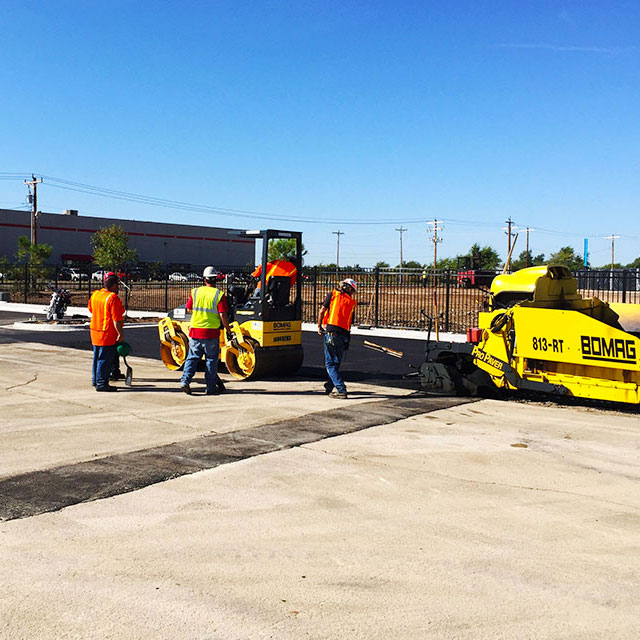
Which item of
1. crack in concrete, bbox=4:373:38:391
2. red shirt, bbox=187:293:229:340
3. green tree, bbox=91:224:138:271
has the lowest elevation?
crack in concrete, bbox=4:373:38:391

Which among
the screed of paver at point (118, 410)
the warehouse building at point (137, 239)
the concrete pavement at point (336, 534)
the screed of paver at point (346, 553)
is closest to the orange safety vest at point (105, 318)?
the screed of paver at point (118, 410)

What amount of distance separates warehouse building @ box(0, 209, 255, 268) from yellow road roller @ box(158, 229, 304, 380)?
189ft

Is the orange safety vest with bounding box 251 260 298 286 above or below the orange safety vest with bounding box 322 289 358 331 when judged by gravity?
above

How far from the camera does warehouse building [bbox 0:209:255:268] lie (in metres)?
73.8

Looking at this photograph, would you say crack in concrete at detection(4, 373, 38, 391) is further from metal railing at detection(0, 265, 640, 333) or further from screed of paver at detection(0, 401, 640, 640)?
metal railing at detection(0, 265, 640, 333)

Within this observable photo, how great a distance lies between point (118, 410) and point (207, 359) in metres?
1.61

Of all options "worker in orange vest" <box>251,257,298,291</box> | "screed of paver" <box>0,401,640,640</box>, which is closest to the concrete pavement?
"screed of paver" <box>0,401,640,640</box>

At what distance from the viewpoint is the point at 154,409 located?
29.9 ft

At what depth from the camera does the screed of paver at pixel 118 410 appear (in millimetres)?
7089

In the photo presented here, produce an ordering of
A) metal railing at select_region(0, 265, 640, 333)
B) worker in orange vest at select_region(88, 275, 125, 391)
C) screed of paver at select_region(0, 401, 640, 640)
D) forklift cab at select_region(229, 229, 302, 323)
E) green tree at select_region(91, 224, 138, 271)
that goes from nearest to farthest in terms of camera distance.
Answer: screed of paver at select_region(0, 401, 640, 640) → worker in orange vest at select_region(88, 275, 125, 391) → forklift cab at select_region(229, 229, 302, 323) → metal railing at select_region(0, 265, 640, 333) → green tree at select_region(91, 224, 138, 271)

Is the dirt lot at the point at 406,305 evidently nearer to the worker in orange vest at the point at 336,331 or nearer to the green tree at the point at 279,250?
the green tree at the point at 279,250

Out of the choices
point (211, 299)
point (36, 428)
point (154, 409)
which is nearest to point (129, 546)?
point (36, 428)

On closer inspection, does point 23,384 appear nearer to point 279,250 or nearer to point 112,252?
point 279,250

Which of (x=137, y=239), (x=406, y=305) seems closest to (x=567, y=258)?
(x=137, y=239)
